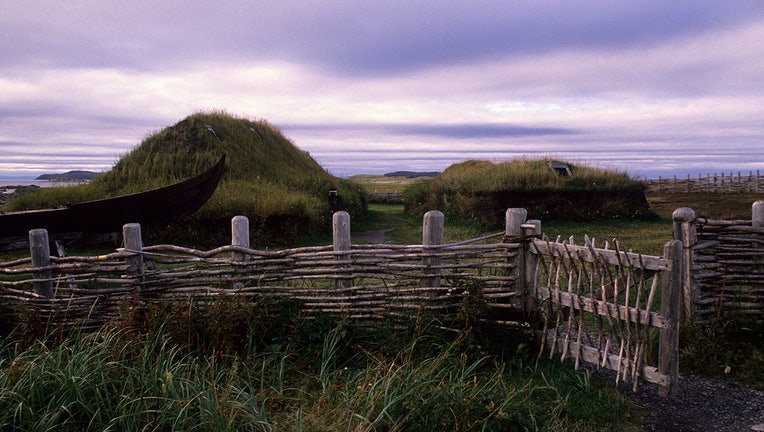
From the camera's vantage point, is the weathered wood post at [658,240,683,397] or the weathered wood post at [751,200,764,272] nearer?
the weathered wood post at [658,240,683,397]

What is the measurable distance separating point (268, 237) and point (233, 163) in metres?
4.49

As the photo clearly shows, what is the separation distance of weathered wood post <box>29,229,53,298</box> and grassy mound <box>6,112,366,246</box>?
4.49 meters

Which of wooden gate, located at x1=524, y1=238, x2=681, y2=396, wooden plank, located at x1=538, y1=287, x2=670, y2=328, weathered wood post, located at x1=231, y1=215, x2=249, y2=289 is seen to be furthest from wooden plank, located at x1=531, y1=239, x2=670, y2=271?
weathered wood post, located at x1=231, y1=215, x2=249, y2=289

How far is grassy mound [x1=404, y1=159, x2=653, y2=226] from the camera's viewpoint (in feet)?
50.9

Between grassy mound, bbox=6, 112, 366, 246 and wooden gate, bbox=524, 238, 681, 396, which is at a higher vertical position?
grassy mound, bbox=6, 112, 366, 246

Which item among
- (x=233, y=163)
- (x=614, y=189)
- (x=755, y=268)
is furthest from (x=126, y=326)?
(x=614, y=189)

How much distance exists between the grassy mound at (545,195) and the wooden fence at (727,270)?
948cm

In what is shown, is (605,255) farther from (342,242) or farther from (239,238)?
(239,238)

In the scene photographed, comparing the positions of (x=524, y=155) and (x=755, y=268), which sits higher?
(x=524, y=155)

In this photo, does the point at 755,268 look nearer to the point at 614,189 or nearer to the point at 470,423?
the point at 470,423

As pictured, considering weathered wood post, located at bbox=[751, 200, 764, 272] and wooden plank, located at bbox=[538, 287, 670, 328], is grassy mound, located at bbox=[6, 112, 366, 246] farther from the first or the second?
weathered wood post, located at bbox=[751, 200, 764, 272]

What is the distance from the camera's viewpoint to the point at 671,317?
411 cm

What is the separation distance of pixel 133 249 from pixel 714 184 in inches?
1332

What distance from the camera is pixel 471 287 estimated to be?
5012 millimetres
